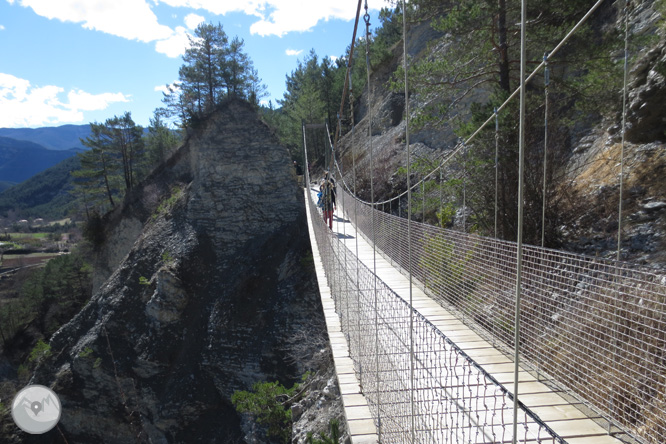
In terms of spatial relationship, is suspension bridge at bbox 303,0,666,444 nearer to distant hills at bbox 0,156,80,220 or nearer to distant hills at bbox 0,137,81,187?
distant hills at bbox 0,156,80,220

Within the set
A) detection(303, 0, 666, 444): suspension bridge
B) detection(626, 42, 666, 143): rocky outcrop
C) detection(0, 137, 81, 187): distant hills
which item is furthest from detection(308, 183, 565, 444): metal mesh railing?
detection(0, 137, 81, 187): distant hills

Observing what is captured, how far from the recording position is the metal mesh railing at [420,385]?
1.90 meters

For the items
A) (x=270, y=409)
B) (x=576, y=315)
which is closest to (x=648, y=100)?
(x=576, y=315)

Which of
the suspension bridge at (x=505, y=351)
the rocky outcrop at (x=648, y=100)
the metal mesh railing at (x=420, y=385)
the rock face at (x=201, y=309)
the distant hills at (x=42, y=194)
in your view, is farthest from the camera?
the distant hills at (x=42, y=194)

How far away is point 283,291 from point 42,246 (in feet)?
178

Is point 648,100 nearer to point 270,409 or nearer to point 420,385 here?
point 420,385

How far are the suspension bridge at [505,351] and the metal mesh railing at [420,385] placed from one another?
1 cm

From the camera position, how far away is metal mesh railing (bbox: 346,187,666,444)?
212cm

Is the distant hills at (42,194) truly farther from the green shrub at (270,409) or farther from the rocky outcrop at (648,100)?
the rocky outcrop at (648,100)

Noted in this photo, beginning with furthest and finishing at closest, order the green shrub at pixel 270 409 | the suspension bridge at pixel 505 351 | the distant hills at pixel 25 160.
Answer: the distant hills at pixel 25 160
the green shrub at pixel 270 409
the suspension bridge at pixel 505 351

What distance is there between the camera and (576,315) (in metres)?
2.51

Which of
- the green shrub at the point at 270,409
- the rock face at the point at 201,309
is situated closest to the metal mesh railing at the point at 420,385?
the green shrub at the point at 270,409

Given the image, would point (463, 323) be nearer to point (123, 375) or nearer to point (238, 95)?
point (123, 375)

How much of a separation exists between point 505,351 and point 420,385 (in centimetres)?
124
